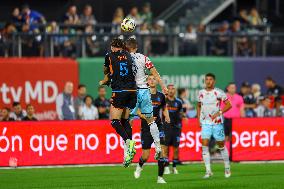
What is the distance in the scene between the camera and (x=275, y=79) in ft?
106

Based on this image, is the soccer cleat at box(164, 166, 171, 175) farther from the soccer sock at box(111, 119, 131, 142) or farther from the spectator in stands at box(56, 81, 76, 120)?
the spectator in stands at box(56, 81, 76, 120)

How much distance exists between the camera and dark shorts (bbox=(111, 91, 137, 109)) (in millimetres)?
17672

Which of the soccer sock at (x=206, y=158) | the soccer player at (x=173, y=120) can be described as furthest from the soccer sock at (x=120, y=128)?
the soccer player at (x=173, y=120)

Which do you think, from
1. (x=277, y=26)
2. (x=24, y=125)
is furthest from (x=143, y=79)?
(x=277, y=26)

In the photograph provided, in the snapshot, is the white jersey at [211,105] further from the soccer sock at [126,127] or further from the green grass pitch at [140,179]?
the soccer sock at [126,127]

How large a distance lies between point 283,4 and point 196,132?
40.0 ft

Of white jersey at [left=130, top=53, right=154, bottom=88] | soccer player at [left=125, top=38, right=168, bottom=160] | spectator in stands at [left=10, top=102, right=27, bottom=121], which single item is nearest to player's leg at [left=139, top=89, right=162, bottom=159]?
soccer player at [left=125, top=38, right=168, bottom=160]

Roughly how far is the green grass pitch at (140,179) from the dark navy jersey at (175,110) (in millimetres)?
1175

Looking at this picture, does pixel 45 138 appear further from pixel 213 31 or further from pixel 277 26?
pixel 277 26

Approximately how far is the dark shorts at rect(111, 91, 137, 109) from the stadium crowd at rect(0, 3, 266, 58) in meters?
11.3

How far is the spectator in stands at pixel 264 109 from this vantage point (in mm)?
28375

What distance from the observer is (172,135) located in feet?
78.2

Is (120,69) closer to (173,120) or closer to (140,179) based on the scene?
(140,179)

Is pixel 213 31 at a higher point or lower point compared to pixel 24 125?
higher
